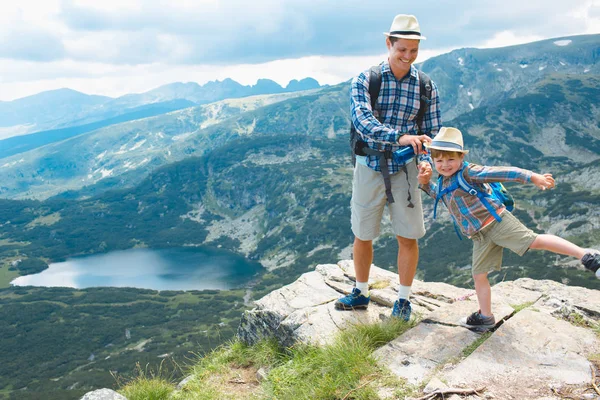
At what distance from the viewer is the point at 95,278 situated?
19550 centimetres

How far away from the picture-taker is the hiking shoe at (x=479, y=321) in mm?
6191

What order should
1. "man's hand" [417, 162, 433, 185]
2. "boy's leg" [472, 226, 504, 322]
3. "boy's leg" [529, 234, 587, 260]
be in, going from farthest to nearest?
"boy's leg" [472, 226, 504, 322]
"man's hand" [417, 162, 433, 185]
"boy's leg" [529, 234, 587, 260]

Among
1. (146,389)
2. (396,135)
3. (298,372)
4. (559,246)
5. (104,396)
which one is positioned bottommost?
(146,389)

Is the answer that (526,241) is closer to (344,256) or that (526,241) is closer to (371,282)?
(371,282)

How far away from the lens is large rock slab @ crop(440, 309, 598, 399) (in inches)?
181

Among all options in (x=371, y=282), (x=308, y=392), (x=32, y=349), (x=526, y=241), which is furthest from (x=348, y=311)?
(x=32, y=349)

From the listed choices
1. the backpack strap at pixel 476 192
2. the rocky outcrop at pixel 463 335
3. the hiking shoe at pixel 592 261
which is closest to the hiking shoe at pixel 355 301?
the rocky outcrop at pixel 463 335

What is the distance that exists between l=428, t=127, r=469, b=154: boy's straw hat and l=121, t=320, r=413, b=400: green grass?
2.96 metres

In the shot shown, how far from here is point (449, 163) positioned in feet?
19.3

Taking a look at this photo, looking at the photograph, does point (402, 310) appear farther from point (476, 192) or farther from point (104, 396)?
point (104, 396)

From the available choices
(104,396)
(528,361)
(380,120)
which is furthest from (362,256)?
(104,396)

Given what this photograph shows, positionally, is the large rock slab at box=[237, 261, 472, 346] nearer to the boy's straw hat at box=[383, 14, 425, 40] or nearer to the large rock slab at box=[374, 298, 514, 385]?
the large rock slab at box=[374, 298, 514, 385]

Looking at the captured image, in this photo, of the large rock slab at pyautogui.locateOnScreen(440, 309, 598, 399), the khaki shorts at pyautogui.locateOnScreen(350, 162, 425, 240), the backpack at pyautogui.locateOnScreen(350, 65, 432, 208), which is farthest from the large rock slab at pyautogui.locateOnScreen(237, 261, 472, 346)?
the backpack at pyautogui.locateOnScreen(350, 65, 432, 208)

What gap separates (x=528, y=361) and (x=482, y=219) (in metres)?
2.00
